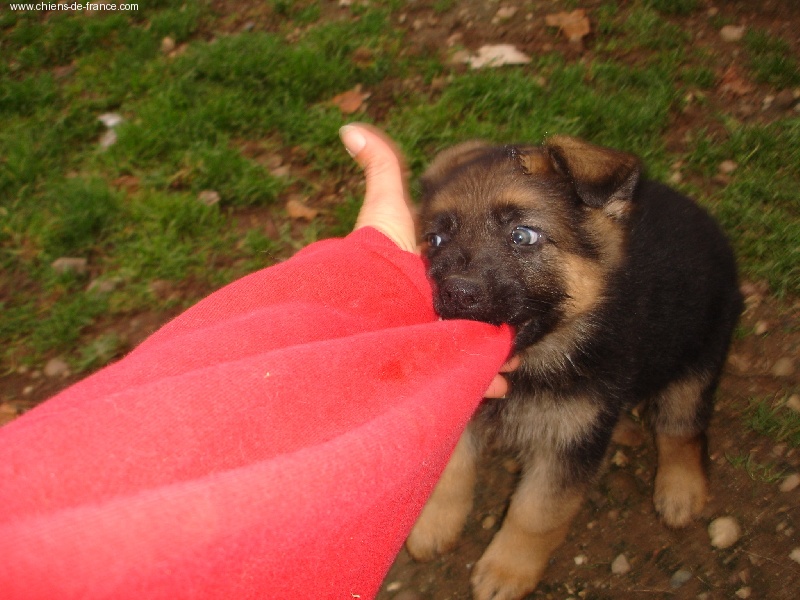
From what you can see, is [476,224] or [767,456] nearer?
[476,224]

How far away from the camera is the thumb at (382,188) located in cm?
261

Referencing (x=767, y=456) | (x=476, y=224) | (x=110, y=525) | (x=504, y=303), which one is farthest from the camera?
(x=767, y=456)

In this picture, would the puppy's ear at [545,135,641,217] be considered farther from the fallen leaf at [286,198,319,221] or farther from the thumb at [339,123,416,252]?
the fallen leaf at [286,198,319,221]

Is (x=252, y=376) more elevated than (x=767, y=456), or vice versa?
(x=252, y=376)

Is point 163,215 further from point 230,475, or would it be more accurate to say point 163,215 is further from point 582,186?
point 230,475

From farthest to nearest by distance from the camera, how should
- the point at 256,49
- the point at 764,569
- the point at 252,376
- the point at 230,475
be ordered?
the point at 256,49 → the point at 764,569 → the point at 252,376 → the point at 230,475

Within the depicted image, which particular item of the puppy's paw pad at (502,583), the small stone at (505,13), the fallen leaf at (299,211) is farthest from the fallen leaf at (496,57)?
the puppy's paw pad at (502,583)

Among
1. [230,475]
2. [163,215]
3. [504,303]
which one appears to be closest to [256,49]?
[163,215]

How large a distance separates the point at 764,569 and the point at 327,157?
334 cm

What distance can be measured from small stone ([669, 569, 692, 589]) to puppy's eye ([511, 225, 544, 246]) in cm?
156

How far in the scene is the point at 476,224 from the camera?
2297 millimetres

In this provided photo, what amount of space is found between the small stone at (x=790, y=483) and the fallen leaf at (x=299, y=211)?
2922 mm

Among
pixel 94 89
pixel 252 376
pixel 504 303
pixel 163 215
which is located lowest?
pixel 163 215

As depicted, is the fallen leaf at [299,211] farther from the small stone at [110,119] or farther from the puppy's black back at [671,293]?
the puppy's black back at [671,293]
